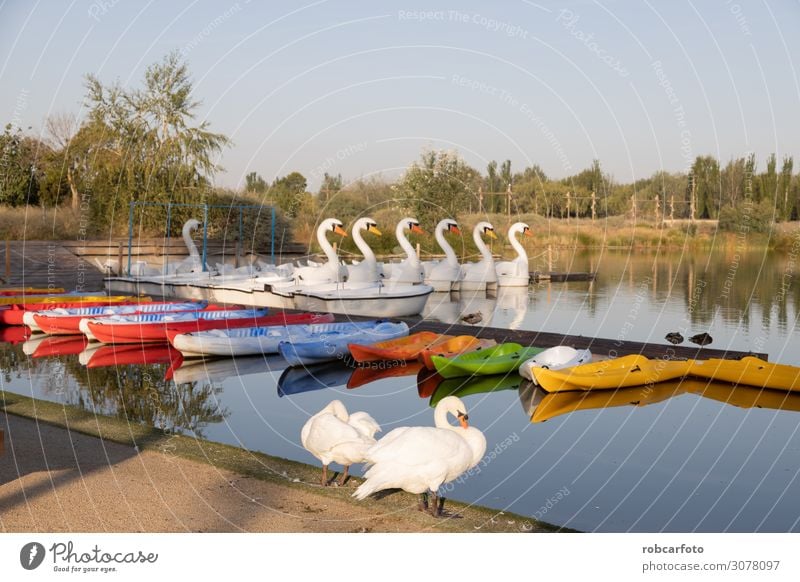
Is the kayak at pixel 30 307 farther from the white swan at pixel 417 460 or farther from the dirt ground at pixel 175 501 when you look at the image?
the white swan at pixel 417 460

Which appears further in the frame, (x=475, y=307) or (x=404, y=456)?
(x=475, y=307)

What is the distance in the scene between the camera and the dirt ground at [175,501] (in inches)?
293

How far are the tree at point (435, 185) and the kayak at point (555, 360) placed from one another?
27.2 meters

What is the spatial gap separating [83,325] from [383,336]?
19.5ft

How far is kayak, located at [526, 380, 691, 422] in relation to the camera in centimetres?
1426

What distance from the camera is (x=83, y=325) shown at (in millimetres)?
19797

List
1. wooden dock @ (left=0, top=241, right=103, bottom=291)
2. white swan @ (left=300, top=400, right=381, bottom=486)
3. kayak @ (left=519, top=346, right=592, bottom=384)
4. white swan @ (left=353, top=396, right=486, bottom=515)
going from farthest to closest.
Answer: wooden dock @ (left=0, top=241, right=103, bottom=291) → kayak @ (left=519, top=346, right=592, bottom=384) → white swan @ (left=300, top=400, right=381, bottom=486) → white swan @ (left=353, top=396, right=486, bottom=515)

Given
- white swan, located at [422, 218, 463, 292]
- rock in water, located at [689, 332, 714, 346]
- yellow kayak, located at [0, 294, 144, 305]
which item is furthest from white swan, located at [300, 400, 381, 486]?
white swan, located at [422, 218, 463, 292]

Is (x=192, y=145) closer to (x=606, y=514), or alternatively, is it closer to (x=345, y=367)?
(x=345, y=367)

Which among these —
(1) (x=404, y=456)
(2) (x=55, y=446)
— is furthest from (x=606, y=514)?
(2) (x=55, y=446)

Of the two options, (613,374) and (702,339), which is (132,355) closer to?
(613,374)

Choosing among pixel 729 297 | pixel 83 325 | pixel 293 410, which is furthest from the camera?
pixel 729 297

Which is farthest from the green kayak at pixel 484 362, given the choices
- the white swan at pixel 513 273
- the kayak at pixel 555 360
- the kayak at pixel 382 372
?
the white swan at pixel 513 273

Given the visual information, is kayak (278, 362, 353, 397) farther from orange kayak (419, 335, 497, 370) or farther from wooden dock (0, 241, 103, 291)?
wooden dock (0, 241, 103, 291)
